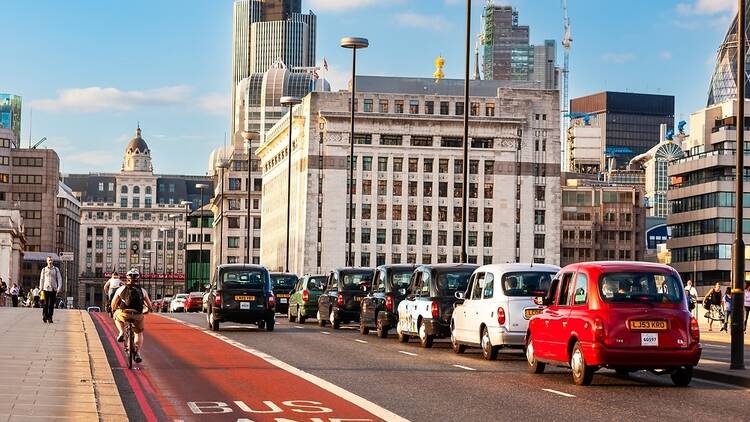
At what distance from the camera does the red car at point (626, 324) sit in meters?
20.9

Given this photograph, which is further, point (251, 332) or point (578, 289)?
point (251, 332)

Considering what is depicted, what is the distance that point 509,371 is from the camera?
24.4 metres

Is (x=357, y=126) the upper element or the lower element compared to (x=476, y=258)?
upper

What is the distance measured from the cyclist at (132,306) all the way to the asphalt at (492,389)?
2780mm

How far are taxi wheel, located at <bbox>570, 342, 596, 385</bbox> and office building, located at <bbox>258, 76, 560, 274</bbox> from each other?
406 ft

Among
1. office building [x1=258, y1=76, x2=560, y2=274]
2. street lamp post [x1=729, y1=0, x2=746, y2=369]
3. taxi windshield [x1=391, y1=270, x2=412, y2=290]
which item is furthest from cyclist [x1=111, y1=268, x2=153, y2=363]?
office building [x1=258, y1=76, x2=560, y2=274]

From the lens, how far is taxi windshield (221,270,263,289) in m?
42.0

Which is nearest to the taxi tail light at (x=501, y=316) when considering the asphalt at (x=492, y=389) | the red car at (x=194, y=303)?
the asphalt at (x=492, y=389)

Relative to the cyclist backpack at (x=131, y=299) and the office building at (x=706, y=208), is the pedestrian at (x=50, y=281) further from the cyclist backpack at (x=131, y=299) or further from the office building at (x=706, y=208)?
the office building at (x=706, y=208)

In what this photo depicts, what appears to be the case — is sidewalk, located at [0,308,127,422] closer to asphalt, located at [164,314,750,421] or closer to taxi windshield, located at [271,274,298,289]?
asphalt, located at [164,314,750,421]

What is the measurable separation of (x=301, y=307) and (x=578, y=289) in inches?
1150

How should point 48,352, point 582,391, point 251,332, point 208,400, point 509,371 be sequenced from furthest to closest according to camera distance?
point 251,332 → point 48,352 → point 509,371 → point 582,391 → point 208,400

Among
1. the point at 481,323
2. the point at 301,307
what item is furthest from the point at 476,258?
the point at 481,323

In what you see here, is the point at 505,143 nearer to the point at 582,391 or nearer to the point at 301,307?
the point at 301,307
